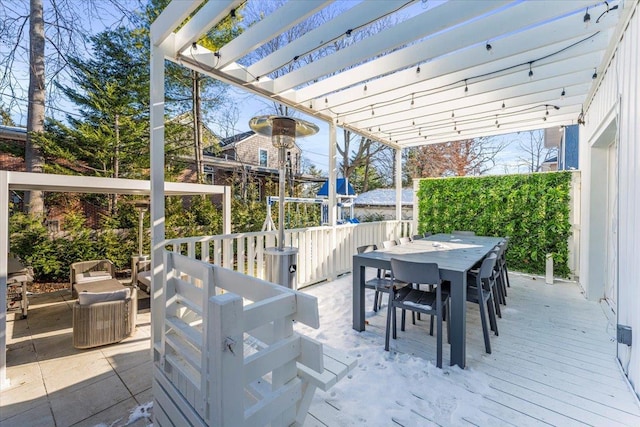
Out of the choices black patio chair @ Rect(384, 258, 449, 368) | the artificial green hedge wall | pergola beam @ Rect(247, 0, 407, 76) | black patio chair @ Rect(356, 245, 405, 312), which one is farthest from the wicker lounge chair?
the artificial green hedge wall

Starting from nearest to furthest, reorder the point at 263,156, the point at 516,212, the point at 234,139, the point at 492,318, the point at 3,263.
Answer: the point at 3,263 → the point at 492,318 → the point at 516,212 → the point at 234,139 → the point at 263,156

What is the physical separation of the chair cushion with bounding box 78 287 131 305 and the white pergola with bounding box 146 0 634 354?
25.9 inches

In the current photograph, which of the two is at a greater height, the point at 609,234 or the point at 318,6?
the point at 318,6

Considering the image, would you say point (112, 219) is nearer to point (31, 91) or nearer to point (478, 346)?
point (31, 91)

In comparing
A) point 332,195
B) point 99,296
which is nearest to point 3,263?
point 99,296

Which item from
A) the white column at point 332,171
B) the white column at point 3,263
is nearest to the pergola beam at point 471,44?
the white column at point 332,171

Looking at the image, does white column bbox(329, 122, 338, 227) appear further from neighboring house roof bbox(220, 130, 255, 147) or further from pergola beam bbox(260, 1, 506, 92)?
neighboring house roof bbox(220, 130, 255, 147)

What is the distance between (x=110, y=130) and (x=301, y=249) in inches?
219

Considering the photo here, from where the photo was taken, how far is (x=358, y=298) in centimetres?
323

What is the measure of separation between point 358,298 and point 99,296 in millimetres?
2654

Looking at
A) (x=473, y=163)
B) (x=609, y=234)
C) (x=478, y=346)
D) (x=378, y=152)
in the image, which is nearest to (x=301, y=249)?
(x=478, y=346)

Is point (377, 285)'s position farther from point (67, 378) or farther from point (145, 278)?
point (145, 278)

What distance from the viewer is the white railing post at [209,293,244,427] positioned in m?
1.13

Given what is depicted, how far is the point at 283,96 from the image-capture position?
4.30 m
